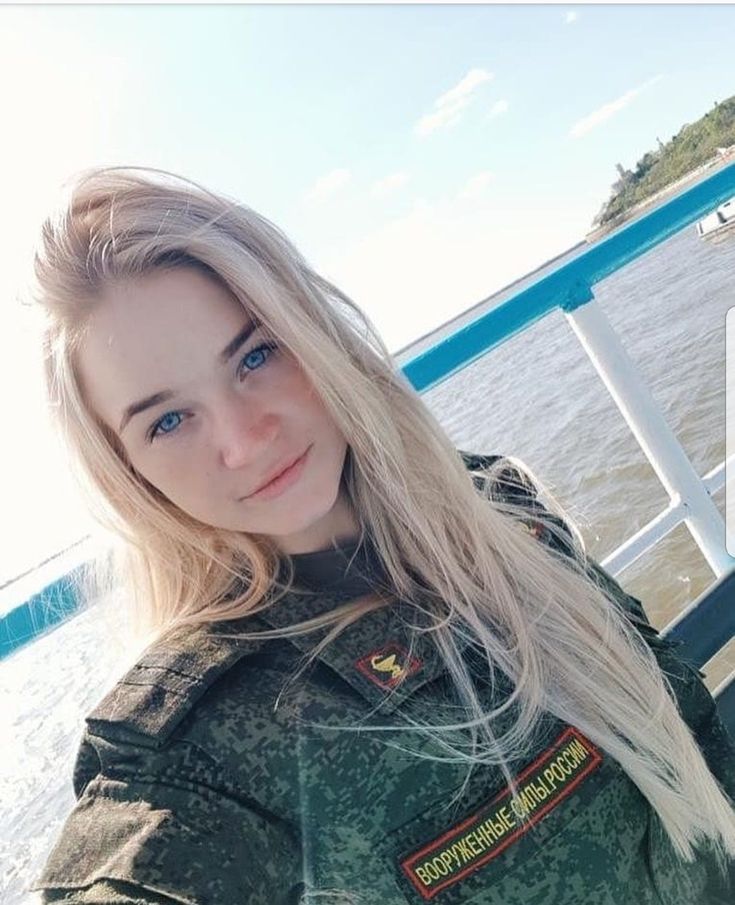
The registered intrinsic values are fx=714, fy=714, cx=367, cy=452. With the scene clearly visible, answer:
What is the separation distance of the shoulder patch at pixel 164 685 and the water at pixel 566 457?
0.15 metres

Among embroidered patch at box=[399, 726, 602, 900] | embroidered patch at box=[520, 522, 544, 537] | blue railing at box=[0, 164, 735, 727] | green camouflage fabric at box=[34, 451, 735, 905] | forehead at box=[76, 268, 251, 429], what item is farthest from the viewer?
blue railing at box=[0, 164, 735, 727]

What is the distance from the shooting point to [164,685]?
798 mm

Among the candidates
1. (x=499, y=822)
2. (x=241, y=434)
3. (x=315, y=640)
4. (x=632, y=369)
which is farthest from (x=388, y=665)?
(x=632, y=369)

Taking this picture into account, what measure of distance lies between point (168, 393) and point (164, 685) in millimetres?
375

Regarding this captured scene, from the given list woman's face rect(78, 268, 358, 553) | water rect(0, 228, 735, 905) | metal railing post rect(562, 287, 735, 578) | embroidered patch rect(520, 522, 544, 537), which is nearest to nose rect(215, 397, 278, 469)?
woman's face rect(78, 268, 358, 553)

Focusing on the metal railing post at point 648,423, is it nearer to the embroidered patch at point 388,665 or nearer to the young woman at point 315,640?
the young woman at point 315,640

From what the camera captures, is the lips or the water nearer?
the lips

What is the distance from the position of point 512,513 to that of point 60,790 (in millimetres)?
1605

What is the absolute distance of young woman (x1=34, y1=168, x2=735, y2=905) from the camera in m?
0.76

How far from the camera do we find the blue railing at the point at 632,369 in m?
1.38

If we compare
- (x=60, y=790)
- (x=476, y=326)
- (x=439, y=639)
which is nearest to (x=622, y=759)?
(x=439, y=639)

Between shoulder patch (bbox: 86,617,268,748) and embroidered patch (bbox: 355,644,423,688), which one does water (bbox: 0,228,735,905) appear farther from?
embroidered patch (bbox: 355,644,423,688)

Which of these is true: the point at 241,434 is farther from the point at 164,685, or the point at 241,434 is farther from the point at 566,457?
the point at 566,457

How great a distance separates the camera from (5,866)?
189 centimetres
